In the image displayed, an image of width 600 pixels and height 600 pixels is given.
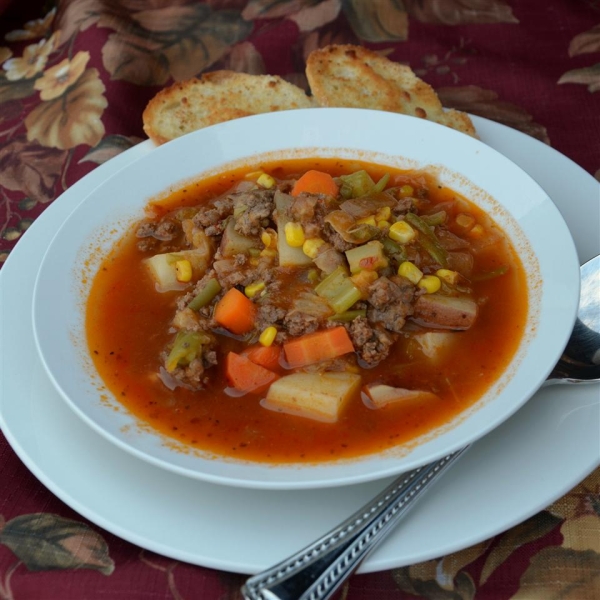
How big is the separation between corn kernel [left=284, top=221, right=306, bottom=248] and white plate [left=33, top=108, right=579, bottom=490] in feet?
3.59

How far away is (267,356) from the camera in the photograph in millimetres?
3547

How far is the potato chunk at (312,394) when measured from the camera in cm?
326

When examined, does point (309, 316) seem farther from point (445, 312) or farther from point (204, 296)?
point (445, 312)

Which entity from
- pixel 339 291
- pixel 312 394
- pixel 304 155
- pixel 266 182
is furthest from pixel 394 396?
pixel 304 155

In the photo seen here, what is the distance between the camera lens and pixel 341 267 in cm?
376

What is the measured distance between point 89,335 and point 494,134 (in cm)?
311

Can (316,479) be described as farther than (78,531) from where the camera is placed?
No

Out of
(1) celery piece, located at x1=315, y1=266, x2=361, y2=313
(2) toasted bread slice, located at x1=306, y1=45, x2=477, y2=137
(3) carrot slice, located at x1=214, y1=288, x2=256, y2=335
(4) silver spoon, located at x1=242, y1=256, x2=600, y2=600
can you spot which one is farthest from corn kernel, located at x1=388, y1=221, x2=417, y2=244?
(2) toasted bread slice, located at x1=306, y1=45, x2=477, y2=137

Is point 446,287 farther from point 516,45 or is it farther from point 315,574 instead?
point 516,45

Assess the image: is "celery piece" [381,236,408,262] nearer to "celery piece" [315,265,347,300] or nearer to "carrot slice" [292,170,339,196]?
"celery piece" [315,265,347,300]

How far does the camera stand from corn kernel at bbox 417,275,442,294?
367cm

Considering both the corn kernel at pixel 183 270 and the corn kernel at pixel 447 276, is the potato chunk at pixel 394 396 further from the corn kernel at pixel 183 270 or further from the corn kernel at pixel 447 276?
the corn kernel at pixel 183 270

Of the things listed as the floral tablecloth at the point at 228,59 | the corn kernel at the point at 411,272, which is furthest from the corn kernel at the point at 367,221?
the floral tablecloth at the point at 228,59

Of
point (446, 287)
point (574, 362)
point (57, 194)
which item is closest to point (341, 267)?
point (446, 287)
